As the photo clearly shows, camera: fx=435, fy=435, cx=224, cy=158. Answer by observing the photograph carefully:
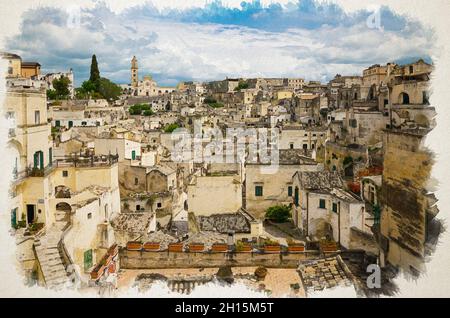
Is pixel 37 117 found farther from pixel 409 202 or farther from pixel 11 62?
pixel 409 202

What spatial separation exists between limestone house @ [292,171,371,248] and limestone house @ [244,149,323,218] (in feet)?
3.12

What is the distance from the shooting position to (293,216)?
539 inches

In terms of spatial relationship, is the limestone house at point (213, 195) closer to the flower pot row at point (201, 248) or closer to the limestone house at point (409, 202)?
the flower pot row at point (201, 248)

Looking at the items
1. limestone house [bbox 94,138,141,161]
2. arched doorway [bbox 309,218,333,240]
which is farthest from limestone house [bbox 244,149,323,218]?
limestone house [bbox 94,138,141,161]

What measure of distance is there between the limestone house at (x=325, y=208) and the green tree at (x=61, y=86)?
77.2 feet

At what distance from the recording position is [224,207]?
43.3 ft

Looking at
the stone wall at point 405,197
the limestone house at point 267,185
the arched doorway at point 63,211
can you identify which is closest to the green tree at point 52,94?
the limestone house at point 267,185

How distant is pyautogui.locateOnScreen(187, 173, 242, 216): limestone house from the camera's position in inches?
515

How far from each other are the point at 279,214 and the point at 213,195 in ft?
7.82

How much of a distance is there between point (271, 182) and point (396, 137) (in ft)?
22.6

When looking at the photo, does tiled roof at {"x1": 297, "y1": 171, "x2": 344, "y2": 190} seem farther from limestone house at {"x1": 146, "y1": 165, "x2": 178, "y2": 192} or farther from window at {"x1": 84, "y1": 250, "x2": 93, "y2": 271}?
window at {"x1": 84, "y1": 250, "x2": 93, "y2": 271}

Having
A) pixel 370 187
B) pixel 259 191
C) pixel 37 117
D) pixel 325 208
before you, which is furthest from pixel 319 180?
pixel 37 117

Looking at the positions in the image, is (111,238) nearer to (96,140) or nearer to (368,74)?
(96,140)

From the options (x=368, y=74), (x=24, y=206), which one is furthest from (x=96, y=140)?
(x=368, y=74)
